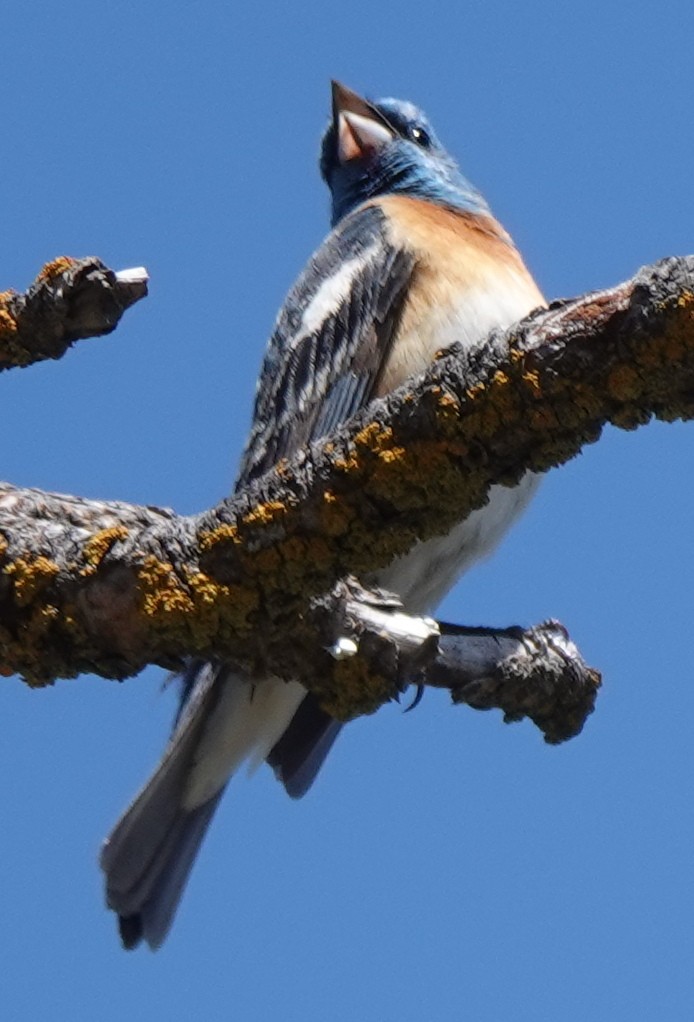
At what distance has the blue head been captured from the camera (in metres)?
7.54

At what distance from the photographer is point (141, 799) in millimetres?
5656

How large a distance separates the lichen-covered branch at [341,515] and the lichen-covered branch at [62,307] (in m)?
0.41

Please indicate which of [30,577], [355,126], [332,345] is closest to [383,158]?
[355,126]

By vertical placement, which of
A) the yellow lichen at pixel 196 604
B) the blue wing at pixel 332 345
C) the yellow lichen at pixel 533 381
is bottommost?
the yellow lichen at pixel 196 604

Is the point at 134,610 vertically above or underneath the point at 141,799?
underneath

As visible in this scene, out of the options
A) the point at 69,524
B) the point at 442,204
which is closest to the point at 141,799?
the point at 69,524

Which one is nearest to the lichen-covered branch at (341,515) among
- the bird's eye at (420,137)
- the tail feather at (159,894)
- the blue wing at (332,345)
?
the tail feather at (159,894)

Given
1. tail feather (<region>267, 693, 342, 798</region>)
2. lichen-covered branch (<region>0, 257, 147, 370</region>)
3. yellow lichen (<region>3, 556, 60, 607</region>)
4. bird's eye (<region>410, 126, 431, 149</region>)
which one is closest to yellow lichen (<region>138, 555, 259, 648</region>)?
yellow lichen (<region>3, 556, 60, 607</region>)

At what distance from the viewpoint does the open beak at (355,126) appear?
7.75m

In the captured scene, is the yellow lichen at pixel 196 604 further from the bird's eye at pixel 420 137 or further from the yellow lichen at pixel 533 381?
the bird's eye at pixel 420 137

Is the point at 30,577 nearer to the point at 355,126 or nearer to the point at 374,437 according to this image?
the point at 374,437

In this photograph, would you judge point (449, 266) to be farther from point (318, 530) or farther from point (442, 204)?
point (318, 530)

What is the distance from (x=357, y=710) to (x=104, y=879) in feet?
7.53

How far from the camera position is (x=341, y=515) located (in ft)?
10.8
